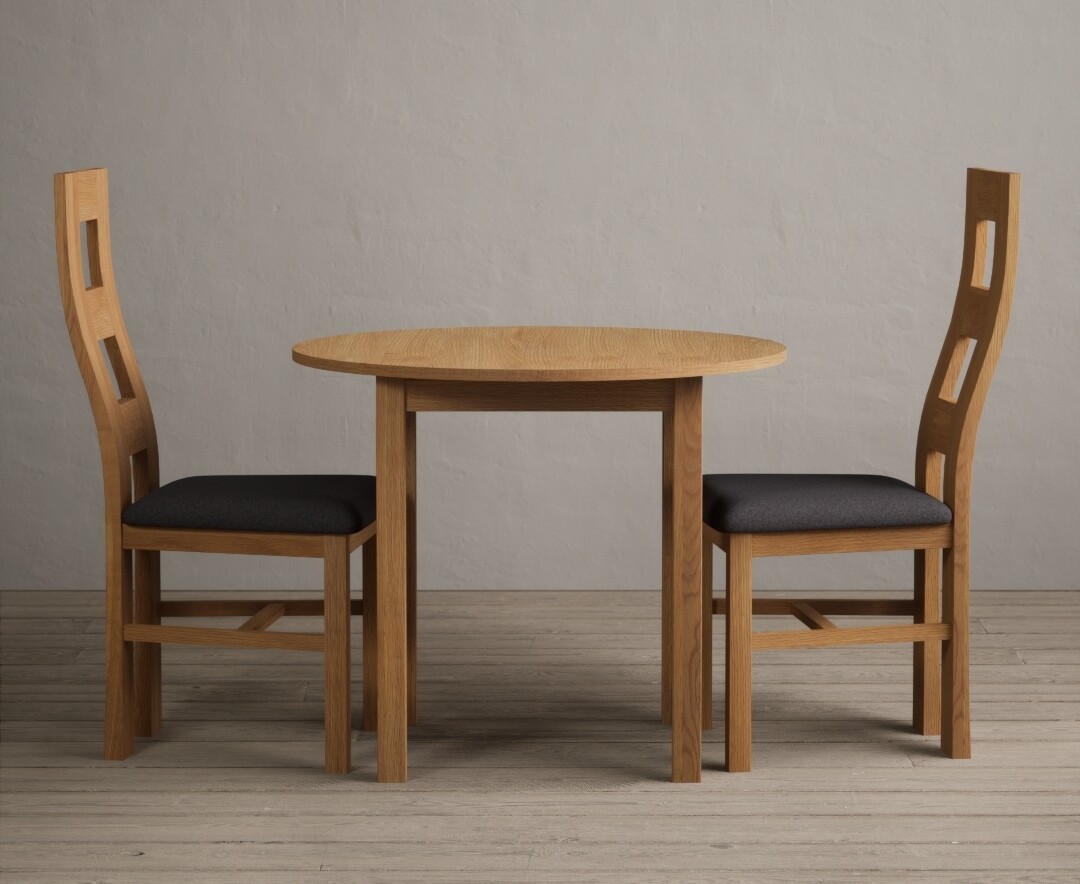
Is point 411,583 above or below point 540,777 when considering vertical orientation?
above

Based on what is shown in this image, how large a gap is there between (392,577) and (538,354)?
0.50 meters

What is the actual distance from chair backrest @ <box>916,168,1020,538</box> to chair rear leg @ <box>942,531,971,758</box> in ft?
0.19

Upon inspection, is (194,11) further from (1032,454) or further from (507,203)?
(1032,454)

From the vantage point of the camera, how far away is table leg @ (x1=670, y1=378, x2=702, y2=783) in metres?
2.79

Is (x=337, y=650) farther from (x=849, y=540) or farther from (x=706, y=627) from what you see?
(x=849, y=540)

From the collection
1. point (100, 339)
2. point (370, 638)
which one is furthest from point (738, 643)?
point (100, 339)

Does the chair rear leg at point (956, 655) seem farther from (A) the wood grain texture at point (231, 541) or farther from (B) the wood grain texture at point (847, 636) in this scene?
(A) the wood grain texture at point (231, 541)

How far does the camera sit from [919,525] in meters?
2.94

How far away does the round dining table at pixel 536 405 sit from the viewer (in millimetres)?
2705

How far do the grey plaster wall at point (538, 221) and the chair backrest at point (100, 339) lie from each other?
1.18 metres

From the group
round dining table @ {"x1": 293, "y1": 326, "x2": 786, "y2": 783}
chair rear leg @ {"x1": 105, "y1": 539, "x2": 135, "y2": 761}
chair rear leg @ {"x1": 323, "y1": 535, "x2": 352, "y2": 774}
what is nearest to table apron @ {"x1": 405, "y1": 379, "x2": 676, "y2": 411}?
round dining table @ {"x1": 293, "y1": 326, "x2": 786, "y2": 783}

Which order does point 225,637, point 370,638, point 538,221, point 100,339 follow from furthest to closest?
1. point 538,221
2. point 370,638
3. point 100,339
4. point 225,637

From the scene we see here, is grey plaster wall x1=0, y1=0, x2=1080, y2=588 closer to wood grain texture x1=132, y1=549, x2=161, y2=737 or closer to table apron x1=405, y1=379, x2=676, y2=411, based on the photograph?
wood grain texture x1=132, y1=549, x2=161, y2=737

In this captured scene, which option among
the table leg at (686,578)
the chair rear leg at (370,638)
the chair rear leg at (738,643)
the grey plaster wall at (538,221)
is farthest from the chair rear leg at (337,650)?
the grey plaster wall at (538,221)
